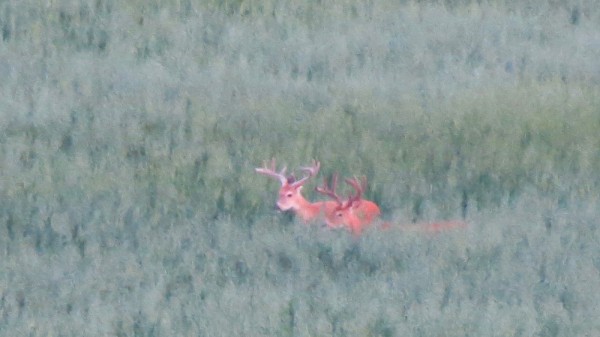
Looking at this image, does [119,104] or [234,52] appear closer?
[119,104]

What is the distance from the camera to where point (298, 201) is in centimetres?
1016

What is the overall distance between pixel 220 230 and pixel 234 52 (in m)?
3.28

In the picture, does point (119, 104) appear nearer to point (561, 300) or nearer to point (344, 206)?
point (344, 206)

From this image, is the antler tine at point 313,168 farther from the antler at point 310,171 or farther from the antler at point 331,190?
the antler at point 331,190

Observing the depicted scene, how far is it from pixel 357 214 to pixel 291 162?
3.66 ft

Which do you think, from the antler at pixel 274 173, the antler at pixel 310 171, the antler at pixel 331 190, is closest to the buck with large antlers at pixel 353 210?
the antler at pixel 331 190

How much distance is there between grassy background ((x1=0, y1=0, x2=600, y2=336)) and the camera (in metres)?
8.23

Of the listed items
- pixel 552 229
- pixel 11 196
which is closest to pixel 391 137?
pixel 552 229

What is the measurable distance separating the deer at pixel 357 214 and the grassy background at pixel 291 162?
17 cm

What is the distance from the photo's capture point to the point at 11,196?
32.7ft

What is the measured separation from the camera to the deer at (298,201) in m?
9.99

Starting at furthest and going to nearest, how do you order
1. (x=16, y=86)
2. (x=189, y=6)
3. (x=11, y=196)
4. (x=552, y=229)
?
(x=189, y=6)
(x=16, y=86)
(x=11, y=196)
(x=552, y=229)

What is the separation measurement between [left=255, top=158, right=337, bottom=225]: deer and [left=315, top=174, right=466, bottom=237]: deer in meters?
0.08

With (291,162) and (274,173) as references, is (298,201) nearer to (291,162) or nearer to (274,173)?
(274,173)
